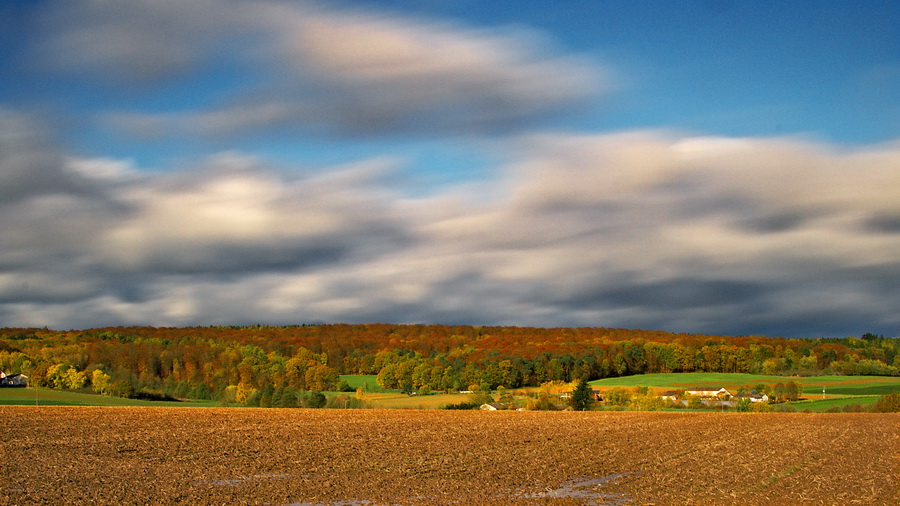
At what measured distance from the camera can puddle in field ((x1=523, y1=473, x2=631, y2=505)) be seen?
78.9 feet

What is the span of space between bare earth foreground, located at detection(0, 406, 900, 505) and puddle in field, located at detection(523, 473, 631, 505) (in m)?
0.07

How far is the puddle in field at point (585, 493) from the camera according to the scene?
24062 mm

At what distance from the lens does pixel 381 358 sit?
458ft

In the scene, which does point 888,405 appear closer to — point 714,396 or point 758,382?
point 714,396

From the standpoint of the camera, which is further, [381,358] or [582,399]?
[381,358]

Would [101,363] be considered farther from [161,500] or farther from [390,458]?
[161,500]

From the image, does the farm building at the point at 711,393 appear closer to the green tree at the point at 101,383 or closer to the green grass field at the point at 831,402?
the green grass field at the point at 831,402

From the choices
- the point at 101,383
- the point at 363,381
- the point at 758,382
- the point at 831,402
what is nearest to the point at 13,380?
the point at 101,383

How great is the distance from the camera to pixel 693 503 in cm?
2333

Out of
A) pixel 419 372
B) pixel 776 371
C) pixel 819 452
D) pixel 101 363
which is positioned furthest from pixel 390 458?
pixel 776 371

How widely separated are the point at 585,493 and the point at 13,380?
126 metres

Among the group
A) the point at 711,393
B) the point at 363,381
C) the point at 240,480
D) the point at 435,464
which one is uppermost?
the point at 240,480

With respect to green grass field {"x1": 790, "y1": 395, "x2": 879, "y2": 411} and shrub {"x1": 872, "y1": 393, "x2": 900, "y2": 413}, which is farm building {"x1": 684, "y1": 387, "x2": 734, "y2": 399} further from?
shrub {"x1": 872, "y1": 393, "x2": 900, "y2": 413}

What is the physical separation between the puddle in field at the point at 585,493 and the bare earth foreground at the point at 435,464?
0.07 meters
